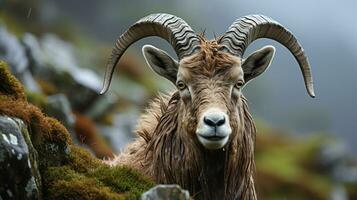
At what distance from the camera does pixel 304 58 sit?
14.7 metres

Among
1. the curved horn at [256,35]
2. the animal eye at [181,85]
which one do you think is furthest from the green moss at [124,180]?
the curved horn at [256,35]

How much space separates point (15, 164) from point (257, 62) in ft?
19.0

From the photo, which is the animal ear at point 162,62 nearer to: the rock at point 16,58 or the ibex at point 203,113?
the ibex at point 203,113

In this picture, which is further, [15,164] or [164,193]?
[164,193]

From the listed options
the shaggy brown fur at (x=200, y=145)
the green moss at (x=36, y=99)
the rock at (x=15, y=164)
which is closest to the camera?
the rock at (x=15, y=164)

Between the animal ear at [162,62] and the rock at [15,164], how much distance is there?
4.23 m

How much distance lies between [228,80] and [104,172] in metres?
2.66

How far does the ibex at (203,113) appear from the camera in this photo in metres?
12.1

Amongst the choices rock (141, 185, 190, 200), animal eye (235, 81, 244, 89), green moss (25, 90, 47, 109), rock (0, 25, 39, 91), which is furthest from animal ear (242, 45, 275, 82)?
rock (0, 25, 39, 91)

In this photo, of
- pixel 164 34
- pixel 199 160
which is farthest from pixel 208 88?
pixel 164 34

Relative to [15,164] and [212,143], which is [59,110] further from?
[15,164]

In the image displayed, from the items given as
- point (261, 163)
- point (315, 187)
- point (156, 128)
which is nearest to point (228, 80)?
point (156, 128)

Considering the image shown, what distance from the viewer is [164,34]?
13.9 m

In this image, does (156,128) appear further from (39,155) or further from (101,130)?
(101,130)
